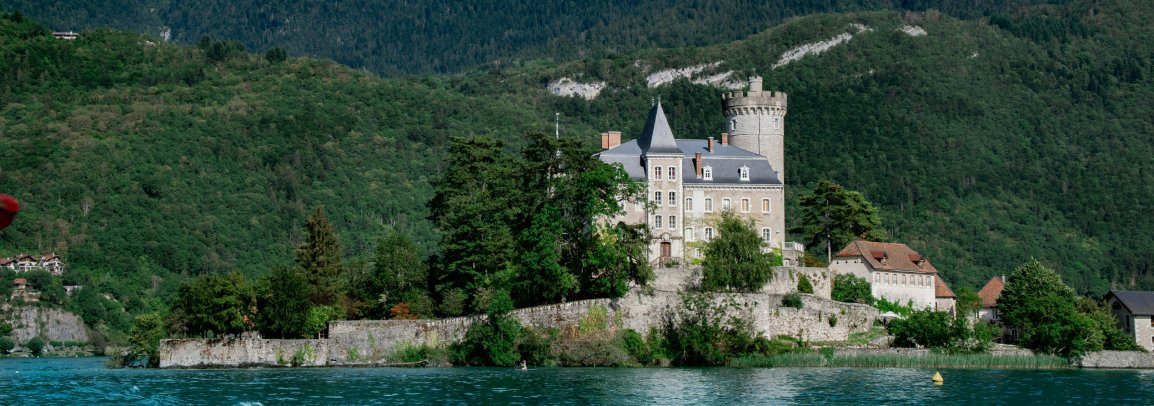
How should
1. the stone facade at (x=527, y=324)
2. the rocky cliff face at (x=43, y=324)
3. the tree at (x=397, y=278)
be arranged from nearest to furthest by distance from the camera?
1. the stone facade at (x=527, y=324)
2. the tree at (x=397, y=278)
3. the rocky cliff face at (x=43, y=324)

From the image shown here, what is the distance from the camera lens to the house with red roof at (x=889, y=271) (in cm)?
7669

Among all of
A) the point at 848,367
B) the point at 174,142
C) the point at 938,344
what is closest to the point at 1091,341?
the point at 938,344

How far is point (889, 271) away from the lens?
252 feet

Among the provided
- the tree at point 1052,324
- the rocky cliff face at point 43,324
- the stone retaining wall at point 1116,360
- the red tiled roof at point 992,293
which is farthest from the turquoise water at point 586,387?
the rocky cliff face at point 43,324

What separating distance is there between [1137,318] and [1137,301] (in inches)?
60.4

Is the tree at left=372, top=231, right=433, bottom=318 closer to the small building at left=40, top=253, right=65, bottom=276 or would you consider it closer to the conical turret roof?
the conical turret roof

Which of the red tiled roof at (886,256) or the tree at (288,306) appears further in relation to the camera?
the red tiled roof at (886,256)

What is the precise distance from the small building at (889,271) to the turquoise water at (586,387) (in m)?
9.16

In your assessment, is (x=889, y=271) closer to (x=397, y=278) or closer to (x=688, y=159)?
(x=688, y=159)

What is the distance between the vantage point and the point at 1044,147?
144 meters

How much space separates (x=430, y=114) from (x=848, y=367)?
299ft

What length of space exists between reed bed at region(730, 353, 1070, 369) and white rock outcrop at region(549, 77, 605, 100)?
11966cm

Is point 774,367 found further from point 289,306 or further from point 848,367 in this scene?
point 289,306

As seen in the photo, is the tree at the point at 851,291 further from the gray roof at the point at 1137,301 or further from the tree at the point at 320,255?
the tree at the point at 320,255
